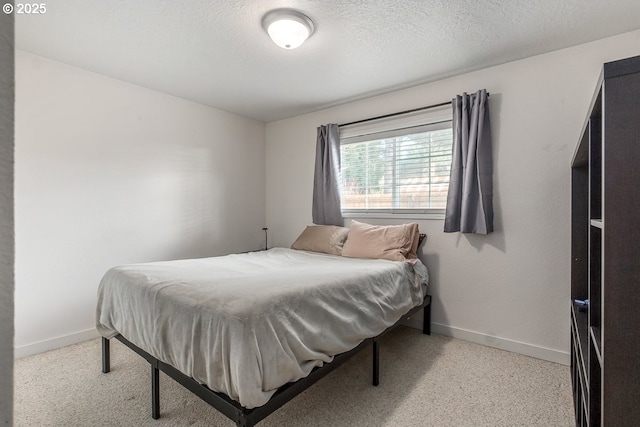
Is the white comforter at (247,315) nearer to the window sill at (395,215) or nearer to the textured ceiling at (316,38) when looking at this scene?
the window sill at (395,215)

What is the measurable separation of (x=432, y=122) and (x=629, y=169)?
221 centimetres

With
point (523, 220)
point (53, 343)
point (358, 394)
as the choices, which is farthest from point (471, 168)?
point (53, 343)

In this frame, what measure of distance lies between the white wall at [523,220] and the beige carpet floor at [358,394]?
313mm

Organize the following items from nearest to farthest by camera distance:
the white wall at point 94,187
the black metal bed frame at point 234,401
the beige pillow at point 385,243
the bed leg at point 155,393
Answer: the black metal bed frame at point 234,401 → the bed leg at point 155,393 → the white wall at point 94,187 → the beige pillow at point 385,243

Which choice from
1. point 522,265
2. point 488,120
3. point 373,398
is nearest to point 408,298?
point 373,398

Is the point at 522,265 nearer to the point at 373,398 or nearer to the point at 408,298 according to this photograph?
the point at 408,298

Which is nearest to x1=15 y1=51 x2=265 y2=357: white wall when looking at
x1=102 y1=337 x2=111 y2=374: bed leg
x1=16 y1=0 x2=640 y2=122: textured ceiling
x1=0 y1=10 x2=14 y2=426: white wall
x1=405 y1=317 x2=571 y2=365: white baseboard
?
x1=16 y1=0 x2=640 y2=122: textured ceiling

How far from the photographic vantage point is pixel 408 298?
242cm

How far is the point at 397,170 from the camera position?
10.5 feet

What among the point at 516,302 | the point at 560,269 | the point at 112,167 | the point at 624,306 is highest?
the point at 112,167

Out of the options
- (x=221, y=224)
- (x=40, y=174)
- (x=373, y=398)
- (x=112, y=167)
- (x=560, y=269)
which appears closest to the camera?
(x=373, y=398)

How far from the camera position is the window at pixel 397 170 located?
2920 mm

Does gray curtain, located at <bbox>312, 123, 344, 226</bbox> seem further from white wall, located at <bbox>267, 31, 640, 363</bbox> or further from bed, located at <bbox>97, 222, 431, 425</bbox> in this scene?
bed, located at <bbox>97, 222, 431, 425</bbox>

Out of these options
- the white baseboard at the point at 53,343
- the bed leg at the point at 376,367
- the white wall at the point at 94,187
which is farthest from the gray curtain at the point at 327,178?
the white baseboard at the point at 53,343
